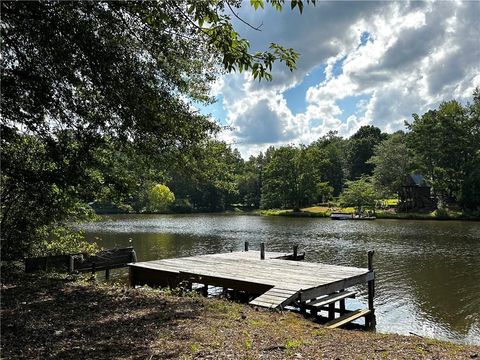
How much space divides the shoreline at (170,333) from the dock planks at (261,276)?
4.14ft

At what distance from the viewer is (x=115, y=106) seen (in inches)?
307

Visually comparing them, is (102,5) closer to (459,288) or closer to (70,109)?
(70,109)

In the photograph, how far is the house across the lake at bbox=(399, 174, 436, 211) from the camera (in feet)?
188

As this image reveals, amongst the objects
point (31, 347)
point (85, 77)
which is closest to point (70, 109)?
point (85, 77)

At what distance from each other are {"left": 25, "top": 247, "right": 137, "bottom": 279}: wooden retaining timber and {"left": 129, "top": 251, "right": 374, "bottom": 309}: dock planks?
6.39 ft

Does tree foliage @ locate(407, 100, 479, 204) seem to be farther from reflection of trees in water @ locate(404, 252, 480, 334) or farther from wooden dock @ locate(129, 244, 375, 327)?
wooden dock @ locate(129, 244, 375, 327)

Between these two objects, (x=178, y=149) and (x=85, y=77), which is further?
(x=178, y=149)

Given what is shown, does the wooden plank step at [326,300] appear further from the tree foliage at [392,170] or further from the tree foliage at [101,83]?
the tree foliage at [392,170]

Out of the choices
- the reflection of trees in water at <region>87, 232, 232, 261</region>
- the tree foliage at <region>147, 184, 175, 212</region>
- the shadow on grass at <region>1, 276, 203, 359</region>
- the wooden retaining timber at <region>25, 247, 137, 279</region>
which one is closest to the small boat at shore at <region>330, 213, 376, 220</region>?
the reflection of trees in water at <region>87, 232, 232, 261</region>

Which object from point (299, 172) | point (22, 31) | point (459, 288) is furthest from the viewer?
point (299, 172)

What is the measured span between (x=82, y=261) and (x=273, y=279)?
22.9 feet

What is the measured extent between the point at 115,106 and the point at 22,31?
192 cm

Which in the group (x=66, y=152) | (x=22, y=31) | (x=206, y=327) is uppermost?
(x=22, y=31)

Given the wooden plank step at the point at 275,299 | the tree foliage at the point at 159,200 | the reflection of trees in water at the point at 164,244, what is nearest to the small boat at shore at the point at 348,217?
the reflection of trees in water at the point at 164,244
